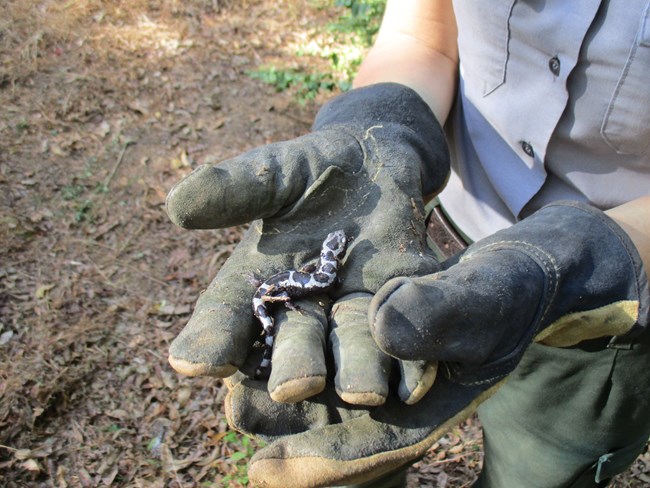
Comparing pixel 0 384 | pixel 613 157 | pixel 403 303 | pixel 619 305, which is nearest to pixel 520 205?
pixel 613 157

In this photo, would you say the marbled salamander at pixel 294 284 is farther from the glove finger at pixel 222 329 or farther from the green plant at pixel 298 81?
the green plant at pixel 298 81

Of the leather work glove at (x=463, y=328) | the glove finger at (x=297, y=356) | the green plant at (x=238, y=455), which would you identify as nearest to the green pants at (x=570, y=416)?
the leather work glove at (x=463, y=328)

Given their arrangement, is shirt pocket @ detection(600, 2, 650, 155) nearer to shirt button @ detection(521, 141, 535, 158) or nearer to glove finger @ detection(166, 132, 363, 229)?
shirt button @ detection(521, 141, 535, 158)

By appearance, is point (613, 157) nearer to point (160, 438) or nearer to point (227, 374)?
point (227, 374)

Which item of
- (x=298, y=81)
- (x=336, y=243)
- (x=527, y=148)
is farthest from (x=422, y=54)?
(x=298, y=81)

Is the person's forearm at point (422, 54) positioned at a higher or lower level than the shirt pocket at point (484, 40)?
lower

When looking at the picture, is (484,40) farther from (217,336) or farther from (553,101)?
(217,336)
